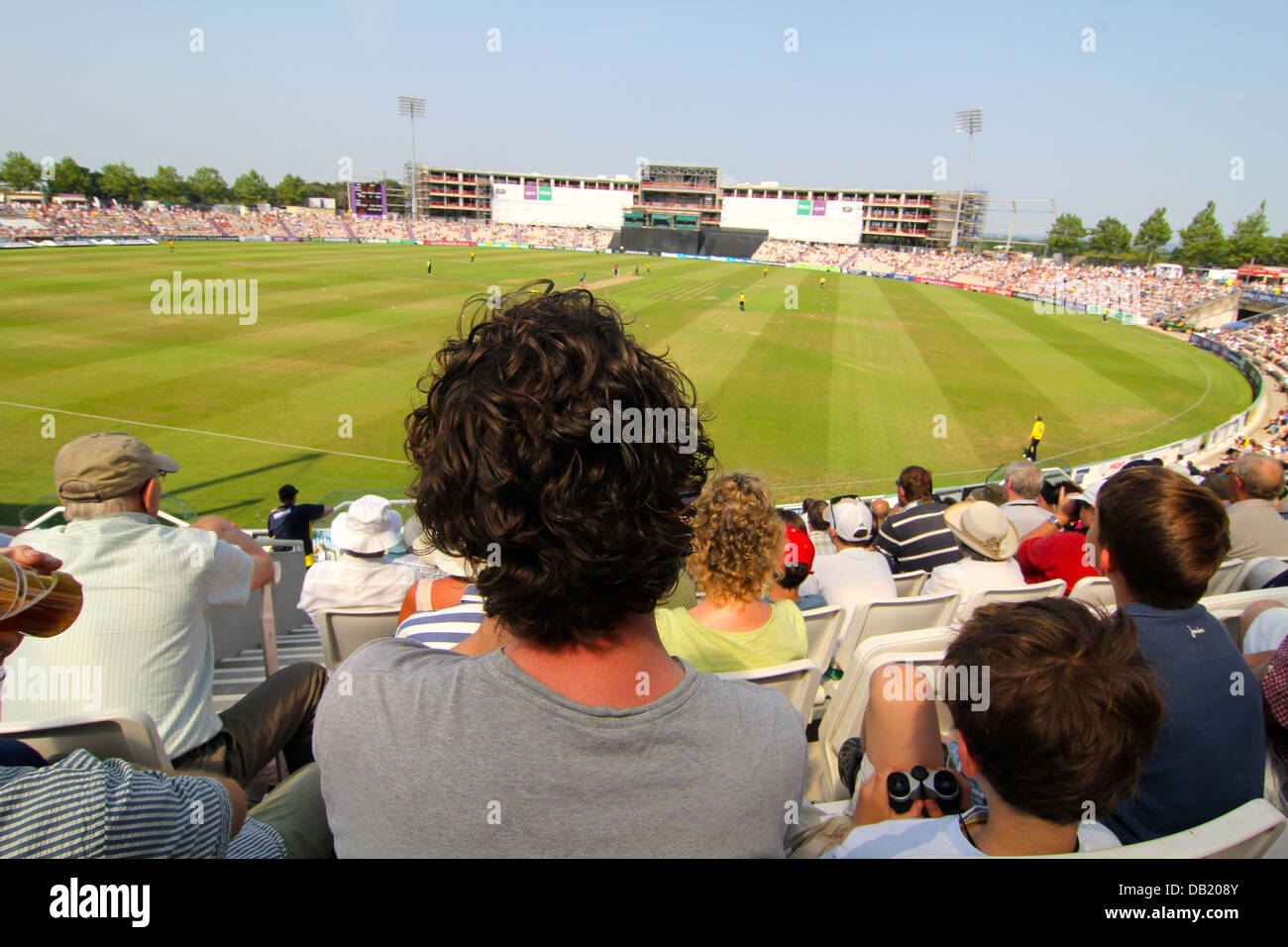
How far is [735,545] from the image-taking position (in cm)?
346

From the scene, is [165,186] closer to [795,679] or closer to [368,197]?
[368,197]

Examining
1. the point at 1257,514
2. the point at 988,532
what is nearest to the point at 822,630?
the point at 988,532

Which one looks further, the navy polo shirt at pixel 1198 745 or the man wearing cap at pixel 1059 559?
the man wearing cap at pixel 1059 559

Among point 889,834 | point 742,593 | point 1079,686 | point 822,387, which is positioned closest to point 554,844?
point 889,834

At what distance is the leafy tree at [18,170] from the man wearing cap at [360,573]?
119719 millimetres

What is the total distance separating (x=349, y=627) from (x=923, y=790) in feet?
10.4

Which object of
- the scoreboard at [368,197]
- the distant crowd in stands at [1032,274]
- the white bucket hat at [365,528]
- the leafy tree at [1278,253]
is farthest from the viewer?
the scoreboard at [368,197]

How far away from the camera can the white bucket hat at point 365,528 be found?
14.7 feet

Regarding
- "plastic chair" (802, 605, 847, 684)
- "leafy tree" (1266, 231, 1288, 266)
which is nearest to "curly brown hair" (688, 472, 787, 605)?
"plastic chair" (802, 605, 847, 684)

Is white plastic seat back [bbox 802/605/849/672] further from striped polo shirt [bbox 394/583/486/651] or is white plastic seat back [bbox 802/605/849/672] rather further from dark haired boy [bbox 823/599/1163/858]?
dark haired boy [bbox 823/599/1163/858]

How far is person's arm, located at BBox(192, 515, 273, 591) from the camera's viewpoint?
350 centimetres

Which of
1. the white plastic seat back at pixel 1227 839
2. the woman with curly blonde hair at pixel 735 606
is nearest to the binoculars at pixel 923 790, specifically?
the white plastic seat back at pixel 1227 839

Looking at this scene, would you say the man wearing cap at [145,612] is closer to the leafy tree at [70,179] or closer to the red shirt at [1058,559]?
the red shirt at [1058,559]
